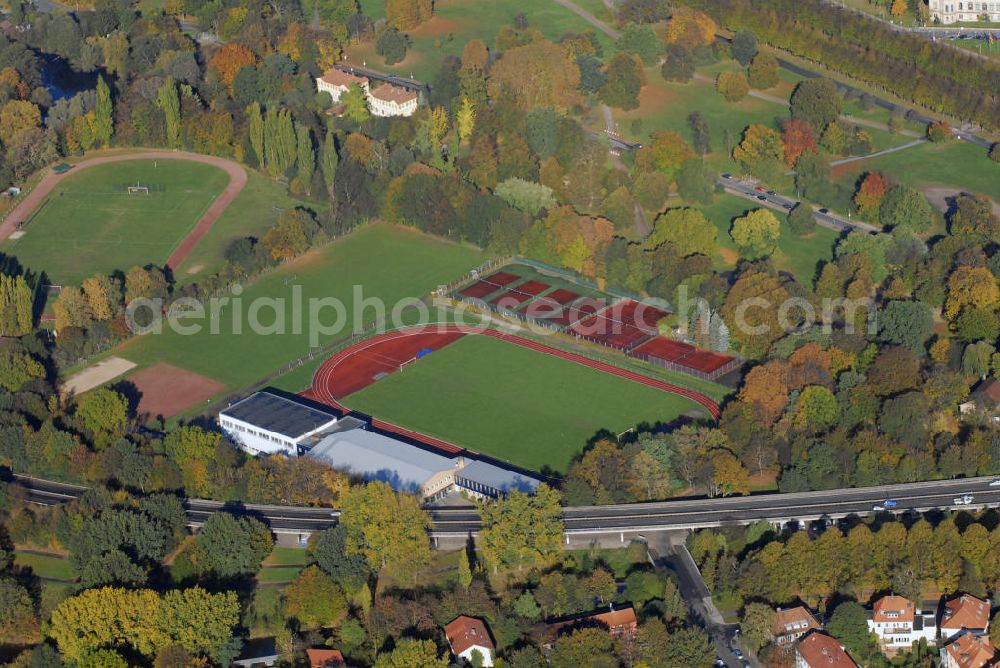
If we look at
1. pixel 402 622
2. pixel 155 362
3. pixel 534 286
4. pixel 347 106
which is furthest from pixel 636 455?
pixel 347 106

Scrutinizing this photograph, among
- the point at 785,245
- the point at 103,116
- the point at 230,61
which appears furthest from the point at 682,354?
the point at 103,116

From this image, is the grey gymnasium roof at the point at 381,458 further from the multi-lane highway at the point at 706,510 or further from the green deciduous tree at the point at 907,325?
the green deciduous tree at the point at 907,325

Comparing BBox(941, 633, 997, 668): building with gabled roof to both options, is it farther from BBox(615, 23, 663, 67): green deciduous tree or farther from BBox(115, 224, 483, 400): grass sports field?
BBox(615, 23, 663, 67): green deciduous tree

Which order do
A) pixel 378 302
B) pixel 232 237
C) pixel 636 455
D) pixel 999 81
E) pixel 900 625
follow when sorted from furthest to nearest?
pixel 999 81 → pixel 232 237 → pixel 378 302 → pixel 636 455 → pixel 900 625

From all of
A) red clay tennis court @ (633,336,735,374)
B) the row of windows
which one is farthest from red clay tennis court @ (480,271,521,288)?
Result: the row of windows

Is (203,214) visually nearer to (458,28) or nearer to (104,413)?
(104,413)

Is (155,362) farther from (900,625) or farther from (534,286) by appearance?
(900,625)
